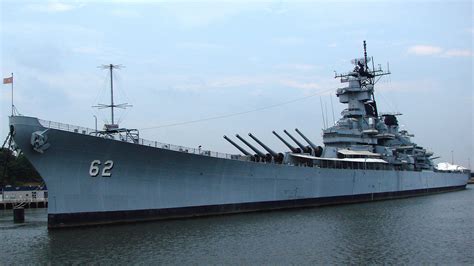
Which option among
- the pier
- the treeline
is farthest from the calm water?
the treeline

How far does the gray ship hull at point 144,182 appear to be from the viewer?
20.3 metres

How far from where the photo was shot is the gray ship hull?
2028 cm

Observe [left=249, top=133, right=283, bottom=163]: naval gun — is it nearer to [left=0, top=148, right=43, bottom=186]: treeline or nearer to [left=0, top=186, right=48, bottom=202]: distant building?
[left=0, top=186, right=48, bottom=202]: distant building

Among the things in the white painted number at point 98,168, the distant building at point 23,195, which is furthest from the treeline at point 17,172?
the white painted number at point 98,168

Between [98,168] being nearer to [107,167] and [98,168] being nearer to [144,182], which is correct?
[107,167]

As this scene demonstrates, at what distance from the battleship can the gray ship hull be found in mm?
43

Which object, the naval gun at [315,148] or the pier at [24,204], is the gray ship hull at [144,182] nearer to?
the naval gun at [315,148]

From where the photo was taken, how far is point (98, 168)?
21.0 m

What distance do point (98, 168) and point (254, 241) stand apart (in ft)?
25.9

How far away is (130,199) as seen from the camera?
22.0 metres

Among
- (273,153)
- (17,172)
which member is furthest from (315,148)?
(17,172)

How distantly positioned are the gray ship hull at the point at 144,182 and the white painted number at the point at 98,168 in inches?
5.4

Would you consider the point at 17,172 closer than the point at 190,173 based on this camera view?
No

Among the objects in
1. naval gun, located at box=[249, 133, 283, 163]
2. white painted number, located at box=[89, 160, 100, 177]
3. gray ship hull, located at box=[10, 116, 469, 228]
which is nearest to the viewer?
gray ship hull, located at box=[10, 116, 469, 228]
